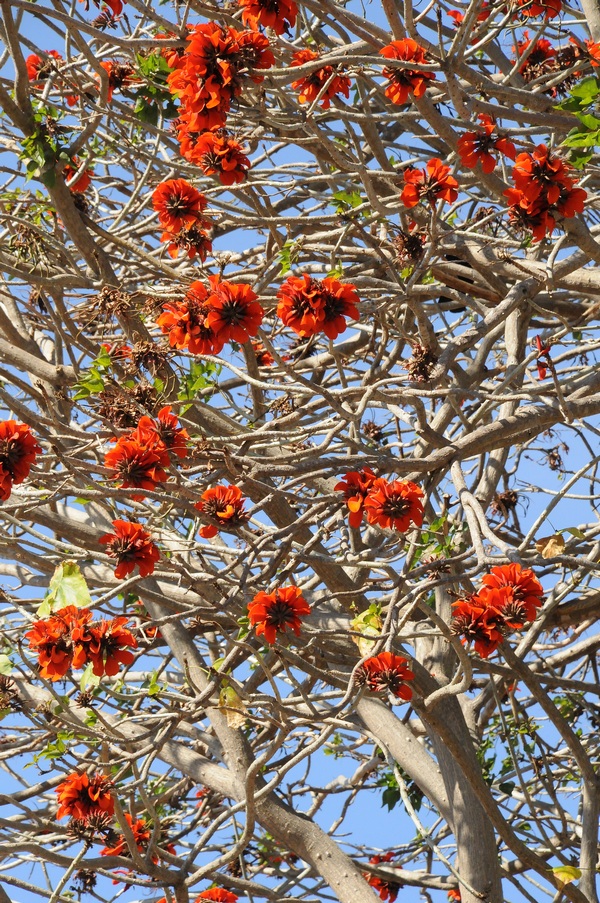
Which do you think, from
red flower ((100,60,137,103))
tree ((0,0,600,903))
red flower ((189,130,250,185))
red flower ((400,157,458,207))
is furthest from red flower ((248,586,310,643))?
red flower ((100,60,137,103))

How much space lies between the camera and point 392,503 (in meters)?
2.82

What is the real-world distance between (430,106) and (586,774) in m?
2.49

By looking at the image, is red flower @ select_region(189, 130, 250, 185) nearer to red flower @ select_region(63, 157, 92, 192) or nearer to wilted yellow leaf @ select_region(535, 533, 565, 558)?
red flower @ select_region(63, 157, 92, 192)

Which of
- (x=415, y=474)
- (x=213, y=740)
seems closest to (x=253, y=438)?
(x=415, y=474)

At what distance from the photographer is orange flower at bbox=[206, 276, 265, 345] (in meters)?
2.71

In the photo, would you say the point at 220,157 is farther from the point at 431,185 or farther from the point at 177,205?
the point at 431,185

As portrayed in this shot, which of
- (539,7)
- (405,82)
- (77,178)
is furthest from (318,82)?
(77,178)

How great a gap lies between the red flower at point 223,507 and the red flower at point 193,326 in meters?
0.41

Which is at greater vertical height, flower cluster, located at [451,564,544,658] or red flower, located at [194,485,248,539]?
red flower, located at [194,485,248,539]

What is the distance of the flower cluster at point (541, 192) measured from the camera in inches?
112

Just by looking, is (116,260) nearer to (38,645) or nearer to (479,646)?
(38,645)

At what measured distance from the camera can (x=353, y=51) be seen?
11.1 feet

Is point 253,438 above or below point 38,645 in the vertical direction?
above

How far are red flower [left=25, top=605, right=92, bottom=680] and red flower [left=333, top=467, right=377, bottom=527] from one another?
0.80m
